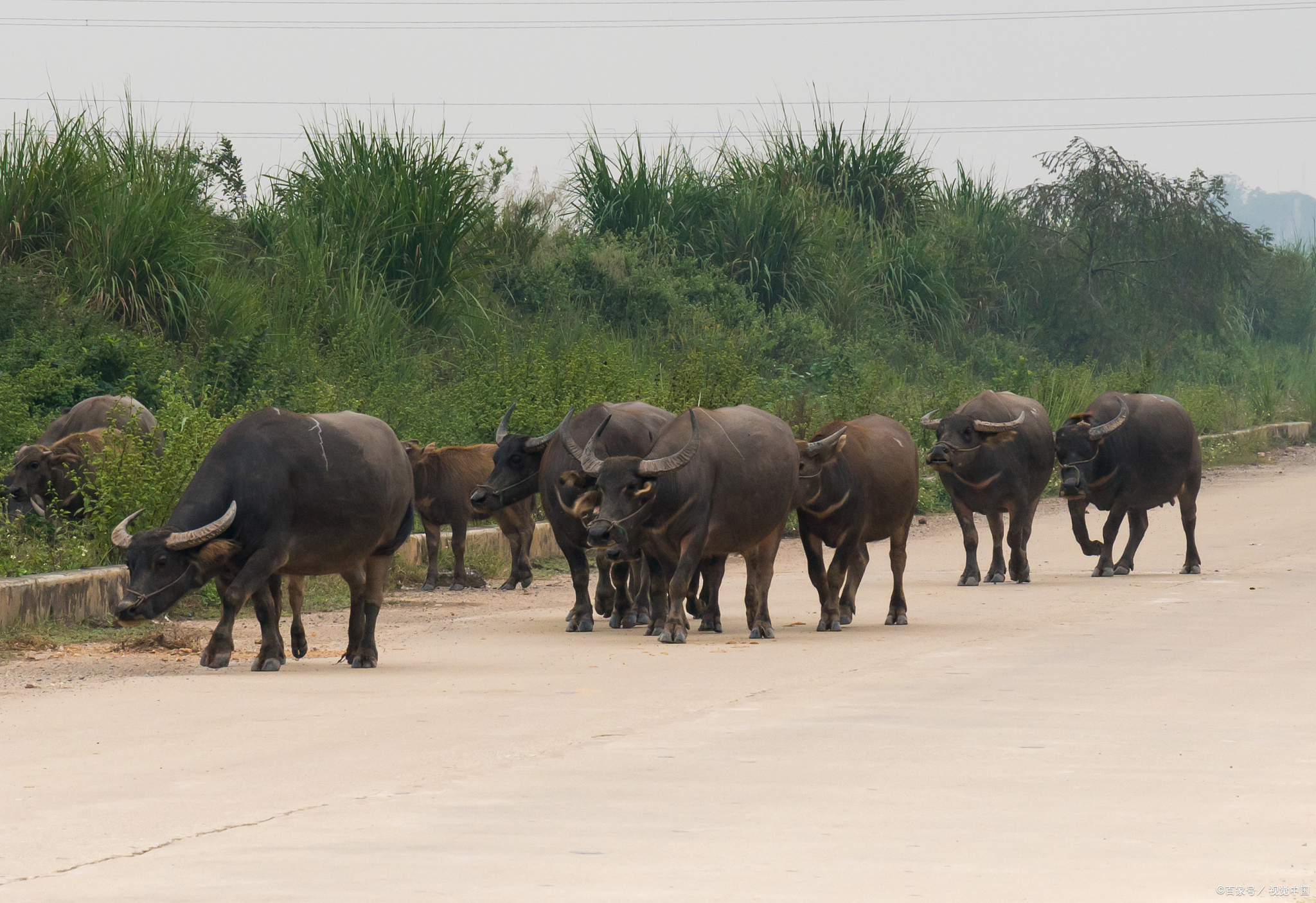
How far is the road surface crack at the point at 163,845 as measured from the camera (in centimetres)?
551

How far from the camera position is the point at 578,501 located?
12828 mm

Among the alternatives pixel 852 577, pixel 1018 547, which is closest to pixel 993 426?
pixel 1018 547

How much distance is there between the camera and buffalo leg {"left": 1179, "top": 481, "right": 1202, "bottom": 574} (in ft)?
57.1

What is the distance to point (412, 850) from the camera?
5.89 metres

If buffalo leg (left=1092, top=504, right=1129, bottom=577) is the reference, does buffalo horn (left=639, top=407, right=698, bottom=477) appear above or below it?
above

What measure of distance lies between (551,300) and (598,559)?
731 inches

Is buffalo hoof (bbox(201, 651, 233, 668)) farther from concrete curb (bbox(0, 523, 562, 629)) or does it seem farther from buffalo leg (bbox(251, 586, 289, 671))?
concrete curb (bbox(0, 523, 562, 629))

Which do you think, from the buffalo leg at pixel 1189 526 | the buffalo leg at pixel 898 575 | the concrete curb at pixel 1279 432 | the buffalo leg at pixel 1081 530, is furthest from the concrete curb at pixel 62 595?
the concrete curb at pixel 1279 432

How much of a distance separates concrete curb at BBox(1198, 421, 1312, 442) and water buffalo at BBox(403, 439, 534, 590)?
21.6 meters

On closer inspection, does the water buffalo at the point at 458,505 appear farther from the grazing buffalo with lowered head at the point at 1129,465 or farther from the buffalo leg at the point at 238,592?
the grazing buffalo with lowered head at the point at 1129,465

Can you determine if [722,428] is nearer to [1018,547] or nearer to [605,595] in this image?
Result: [605,595]

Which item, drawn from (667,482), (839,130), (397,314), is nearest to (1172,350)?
(839,130)

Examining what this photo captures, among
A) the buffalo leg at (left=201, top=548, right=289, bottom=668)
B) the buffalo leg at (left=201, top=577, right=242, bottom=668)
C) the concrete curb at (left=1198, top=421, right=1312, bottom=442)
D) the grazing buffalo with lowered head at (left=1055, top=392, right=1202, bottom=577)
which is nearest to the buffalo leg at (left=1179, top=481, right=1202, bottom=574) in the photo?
the grazing buffalo with lowered head at (left=1055, top=392, right=1202, bottom=577)

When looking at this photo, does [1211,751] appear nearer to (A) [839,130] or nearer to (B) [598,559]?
(B) [598,559]
